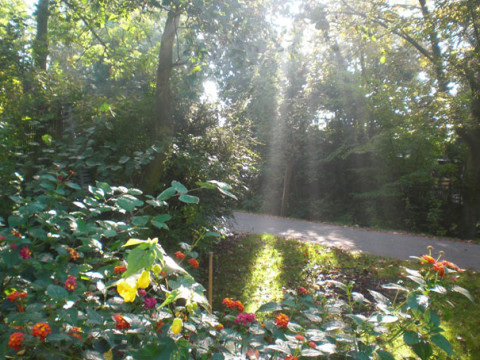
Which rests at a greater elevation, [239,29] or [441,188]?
[239,29]

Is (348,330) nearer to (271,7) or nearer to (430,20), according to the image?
(271,7)

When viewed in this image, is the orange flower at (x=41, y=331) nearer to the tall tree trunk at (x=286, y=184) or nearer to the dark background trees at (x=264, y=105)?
the dark background trees at (x=264, y=105)

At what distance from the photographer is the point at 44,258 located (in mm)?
1634

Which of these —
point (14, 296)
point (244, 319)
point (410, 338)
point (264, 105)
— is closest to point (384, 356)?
point (410, 338)

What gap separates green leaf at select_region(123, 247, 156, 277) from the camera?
0.99 meters

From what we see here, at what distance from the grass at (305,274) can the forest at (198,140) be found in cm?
79

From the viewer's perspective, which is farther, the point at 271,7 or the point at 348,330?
the point at 271,7

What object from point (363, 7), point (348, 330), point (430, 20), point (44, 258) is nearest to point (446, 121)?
point (430, 20)

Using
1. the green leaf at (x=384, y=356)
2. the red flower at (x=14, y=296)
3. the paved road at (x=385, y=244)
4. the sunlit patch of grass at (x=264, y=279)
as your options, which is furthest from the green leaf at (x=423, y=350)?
the paved road at (x=385, y=244)

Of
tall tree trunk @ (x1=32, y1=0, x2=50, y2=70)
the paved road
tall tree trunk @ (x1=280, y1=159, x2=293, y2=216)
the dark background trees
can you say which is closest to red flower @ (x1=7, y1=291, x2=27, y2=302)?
the dark background trees

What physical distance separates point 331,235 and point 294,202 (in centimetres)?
776

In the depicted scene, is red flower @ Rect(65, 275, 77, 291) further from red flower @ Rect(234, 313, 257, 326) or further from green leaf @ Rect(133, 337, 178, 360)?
red flower @ Rect(234, 313, 257, 326)

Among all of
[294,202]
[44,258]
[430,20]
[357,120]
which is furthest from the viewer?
[294,202]

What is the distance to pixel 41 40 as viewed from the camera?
27.2 ft
